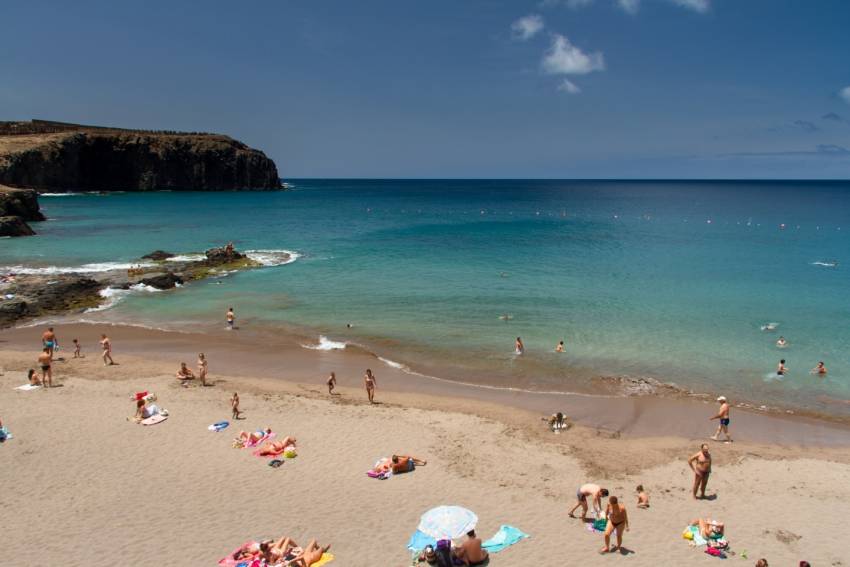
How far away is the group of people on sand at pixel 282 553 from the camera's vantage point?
32.7ft

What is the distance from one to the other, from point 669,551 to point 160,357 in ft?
66.9

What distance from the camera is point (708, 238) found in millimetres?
61719

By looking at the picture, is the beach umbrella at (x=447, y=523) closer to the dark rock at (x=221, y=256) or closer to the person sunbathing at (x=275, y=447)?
the person sunbathing at (x=275, y=447)

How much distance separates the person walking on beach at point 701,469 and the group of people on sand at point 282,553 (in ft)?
28.3

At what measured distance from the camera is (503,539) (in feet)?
35.3

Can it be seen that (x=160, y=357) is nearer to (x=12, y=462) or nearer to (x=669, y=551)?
(x=12, y=462)

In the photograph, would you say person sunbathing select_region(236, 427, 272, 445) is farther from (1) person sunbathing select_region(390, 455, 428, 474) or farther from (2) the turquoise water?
(2) the turquoise water

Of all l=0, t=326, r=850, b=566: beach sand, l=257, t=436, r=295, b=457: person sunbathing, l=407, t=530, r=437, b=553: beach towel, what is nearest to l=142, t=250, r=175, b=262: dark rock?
l=0, t=326, r=850, b=566: beach sand

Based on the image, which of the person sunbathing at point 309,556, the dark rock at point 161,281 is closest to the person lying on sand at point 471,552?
the person sunbathing at point 309,556

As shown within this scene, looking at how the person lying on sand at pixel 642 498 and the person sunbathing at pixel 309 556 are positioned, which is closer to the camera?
the person sunbathing at pixel 309 556

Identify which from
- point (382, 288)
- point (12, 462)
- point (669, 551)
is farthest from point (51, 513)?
point (382, 288)

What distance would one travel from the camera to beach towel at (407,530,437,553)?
33.9 ft

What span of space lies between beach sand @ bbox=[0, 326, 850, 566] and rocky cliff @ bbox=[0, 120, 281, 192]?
101m

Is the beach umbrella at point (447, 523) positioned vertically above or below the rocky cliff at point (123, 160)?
below
